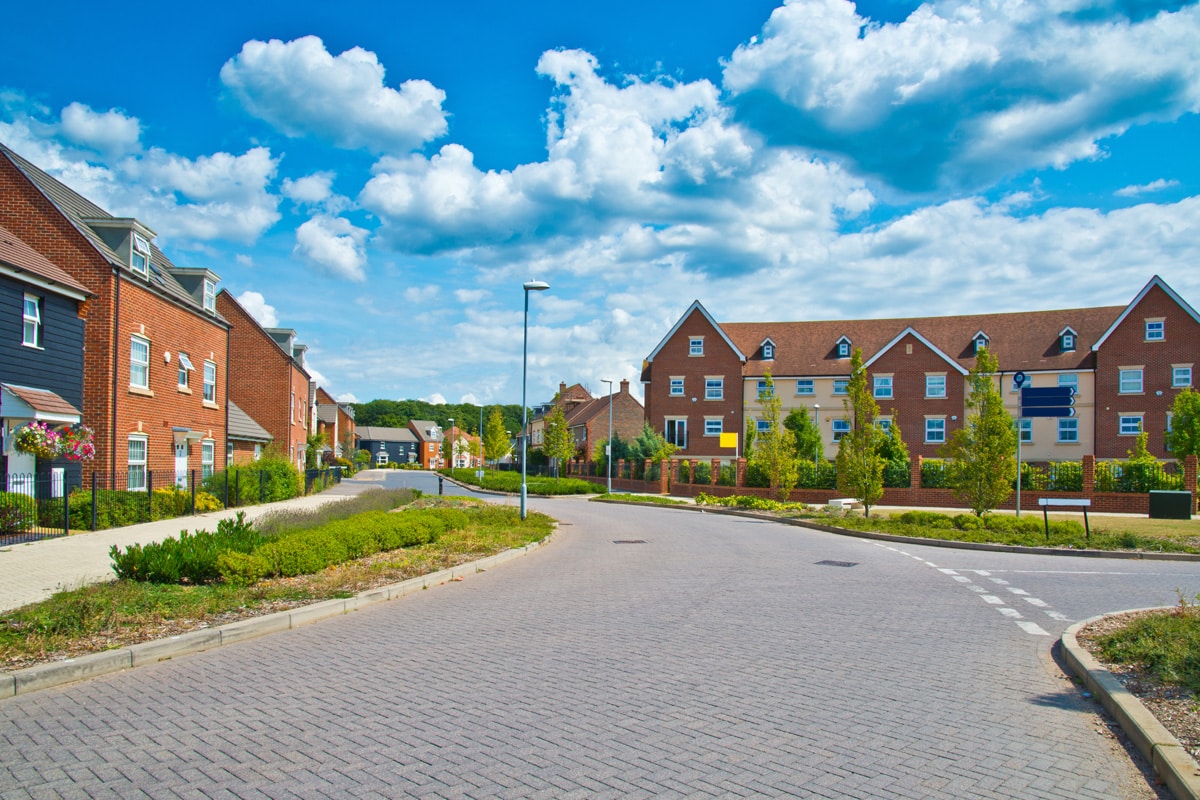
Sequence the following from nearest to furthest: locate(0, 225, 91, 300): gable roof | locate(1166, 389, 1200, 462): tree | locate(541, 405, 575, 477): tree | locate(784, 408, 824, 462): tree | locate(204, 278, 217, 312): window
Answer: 1. locate(0, 225, 91, 300): gable roof
2. locate(204, 278, 217, 312): window
3. locate(1166, 389, 1200, 462): tree
4. locate(784, 408, 824, 462): tree
5. locate(541, 405, 575, 477): tree

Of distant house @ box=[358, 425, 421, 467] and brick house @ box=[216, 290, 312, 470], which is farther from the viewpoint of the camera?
distant house @ box=[358, 425, 421, 467]

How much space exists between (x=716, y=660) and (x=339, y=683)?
329 centimetres

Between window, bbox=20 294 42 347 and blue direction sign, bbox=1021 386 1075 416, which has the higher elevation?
window, bbox=20 294 42 347

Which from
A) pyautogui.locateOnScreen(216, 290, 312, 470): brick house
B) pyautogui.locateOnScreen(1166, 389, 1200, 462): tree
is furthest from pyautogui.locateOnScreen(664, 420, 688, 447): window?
pyautogui.locateOnScreen(1166, 389, 1200, 462): tree

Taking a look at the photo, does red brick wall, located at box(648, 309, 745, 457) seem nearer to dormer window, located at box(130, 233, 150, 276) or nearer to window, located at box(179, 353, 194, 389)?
window, located at box(179, 353, 194, 389)

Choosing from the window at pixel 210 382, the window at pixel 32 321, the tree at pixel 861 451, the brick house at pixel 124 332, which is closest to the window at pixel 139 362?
the brick house at pixel 124 332

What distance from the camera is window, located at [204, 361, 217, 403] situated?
31578mm

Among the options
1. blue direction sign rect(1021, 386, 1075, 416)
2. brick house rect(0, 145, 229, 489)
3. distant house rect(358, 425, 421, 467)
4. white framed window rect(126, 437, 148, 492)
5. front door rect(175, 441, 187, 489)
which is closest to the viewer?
brick house rect(0, 145, 229, 489)

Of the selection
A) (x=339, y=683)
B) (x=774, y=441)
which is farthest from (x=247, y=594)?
(x=774, y=441)

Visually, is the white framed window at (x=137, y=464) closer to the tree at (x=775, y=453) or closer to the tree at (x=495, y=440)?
the tree at (x=775, y=453)

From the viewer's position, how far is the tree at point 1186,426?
39375 mm

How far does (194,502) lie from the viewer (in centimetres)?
2597

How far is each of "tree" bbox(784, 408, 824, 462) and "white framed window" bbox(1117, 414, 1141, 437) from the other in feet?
54.7

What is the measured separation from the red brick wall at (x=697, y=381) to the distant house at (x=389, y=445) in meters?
93.0
